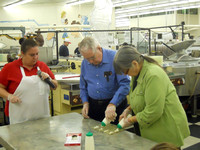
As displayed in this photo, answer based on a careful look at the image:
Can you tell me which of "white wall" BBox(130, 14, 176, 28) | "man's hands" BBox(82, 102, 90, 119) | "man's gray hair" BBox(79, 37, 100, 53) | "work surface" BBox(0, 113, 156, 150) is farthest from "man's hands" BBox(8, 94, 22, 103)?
"white wall" BBox(130, 14, 176, 28)

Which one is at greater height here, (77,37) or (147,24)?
(147,24)

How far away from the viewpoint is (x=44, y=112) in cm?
231

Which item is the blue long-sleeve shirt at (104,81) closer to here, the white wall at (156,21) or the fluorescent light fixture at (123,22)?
the white wall at (156,21)

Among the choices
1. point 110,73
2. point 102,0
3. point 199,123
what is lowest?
point 199,123

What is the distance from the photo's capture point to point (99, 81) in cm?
216

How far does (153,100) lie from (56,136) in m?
0.74

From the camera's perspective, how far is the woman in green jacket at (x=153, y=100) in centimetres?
156

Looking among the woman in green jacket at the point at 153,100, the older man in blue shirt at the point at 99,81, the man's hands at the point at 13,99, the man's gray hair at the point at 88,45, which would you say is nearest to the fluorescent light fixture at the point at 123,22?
the older man in blue shirt at the point at 99,81

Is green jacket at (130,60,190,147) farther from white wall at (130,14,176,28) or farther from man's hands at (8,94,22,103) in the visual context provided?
white wall at (130,14,176,28)

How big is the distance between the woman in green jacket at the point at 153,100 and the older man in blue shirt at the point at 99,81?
0.40 m

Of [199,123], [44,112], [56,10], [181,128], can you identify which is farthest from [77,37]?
[181,128]

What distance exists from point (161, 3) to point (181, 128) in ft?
35.9

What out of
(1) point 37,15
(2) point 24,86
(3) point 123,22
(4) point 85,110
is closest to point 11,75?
(2) point 24,86

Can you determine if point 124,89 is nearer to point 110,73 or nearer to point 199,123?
point 110,73
